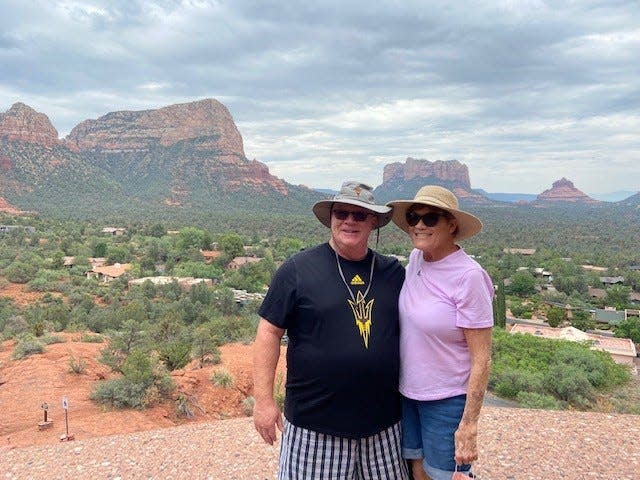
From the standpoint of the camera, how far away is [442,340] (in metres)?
2.53

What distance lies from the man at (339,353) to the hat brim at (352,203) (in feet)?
0.04

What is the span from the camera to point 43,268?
36.3m

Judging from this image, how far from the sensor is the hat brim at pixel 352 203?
8.79 feet

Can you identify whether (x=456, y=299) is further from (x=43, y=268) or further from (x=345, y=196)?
(x=43, y=268)

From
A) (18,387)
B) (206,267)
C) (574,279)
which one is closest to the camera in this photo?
(18,387)

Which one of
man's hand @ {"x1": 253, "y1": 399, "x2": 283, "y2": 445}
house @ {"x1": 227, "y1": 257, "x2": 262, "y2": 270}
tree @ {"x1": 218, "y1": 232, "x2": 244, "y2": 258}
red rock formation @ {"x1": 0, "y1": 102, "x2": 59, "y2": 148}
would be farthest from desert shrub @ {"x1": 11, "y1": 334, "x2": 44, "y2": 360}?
red rock formation @ {"x1": 0, "y1": 102, "x2": 59, "y2": 148}

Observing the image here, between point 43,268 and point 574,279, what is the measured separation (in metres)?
43.0

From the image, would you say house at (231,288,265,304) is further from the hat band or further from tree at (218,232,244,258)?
the hat band

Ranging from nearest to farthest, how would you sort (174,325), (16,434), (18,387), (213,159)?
(16,434), (18,387), (174,325), (213,159)

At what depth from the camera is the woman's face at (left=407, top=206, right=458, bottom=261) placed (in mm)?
2668

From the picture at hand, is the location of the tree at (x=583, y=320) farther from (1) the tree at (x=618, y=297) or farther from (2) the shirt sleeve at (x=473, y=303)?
(2) the shirt sleeve at (x=473, y=303)

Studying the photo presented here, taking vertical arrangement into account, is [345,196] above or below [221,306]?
above

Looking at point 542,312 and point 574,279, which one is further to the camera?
point 574,279

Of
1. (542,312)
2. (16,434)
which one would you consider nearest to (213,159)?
(542,312)
